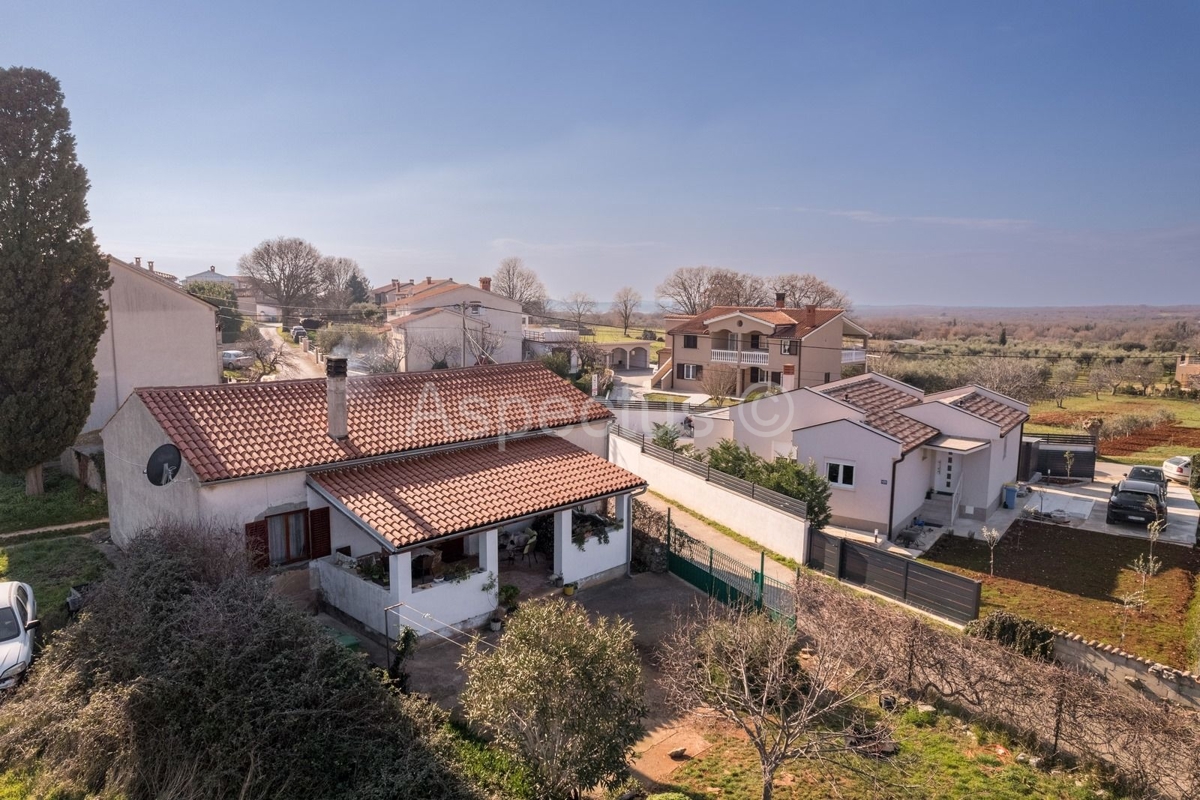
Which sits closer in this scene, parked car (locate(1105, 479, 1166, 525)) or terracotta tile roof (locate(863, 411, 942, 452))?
terracotta tile roof (locate(863, 411, 942, 452))

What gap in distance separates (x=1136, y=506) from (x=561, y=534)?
18.9 meters

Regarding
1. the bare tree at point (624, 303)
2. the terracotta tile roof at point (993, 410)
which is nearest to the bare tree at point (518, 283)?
the bare tree at point (624, 303)

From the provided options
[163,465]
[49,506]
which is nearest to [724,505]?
[163,465]

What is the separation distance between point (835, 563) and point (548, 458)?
7.90 meters

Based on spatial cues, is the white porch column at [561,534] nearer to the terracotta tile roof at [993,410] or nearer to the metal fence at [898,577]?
the metal fence at [898,577]

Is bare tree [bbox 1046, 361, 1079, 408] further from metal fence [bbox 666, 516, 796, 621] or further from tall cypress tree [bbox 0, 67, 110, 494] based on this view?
tall cypress tree [bbox 0, 67, 110, 494]

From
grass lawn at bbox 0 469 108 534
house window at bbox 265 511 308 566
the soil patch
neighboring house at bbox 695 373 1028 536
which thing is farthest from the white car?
the soil patch

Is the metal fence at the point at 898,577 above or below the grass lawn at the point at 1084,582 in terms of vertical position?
above

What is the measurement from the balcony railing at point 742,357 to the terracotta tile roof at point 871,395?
2091 centimetres

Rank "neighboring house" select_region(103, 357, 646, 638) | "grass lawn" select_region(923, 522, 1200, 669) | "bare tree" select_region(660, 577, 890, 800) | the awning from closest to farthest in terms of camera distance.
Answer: "bare tree" select_region(660, 577, 890, 800), "neighboring house" select_region(103, 357, 646, 638), "grass lawn" select_region(923, 522, 1200, 669), the awning

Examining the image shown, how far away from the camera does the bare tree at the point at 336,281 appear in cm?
8085

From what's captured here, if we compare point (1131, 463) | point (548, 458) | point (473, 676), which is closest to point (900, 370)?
point (1131, 463)

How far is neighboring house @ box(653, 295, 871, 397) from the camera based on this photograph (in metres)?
46.4

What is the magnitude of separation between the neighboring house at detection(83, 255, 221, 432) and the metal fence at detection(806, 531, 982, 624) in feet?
80.4
